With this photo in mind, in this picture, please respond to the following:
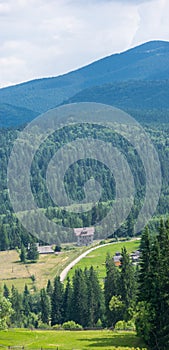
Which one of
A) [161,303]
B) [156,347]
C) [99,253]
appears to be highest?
[99,253]

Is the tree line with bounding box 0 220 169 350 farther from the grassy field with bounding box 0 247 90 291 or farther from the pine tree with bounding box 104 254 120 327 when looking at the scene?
the grassy field with bounding box 0 247 90 291

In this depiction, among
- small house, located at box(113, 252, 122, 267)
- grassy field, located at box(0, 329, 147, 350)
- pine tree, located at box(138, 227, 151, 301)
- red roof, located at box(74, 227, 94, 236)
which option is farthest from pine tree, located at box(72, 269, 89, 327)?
red roof, located at box(74, 227, 94, 236)

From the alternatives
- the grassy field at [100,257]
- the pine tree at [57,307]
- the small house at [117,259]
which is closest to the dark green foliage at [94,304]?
the pine tree at [57,307]

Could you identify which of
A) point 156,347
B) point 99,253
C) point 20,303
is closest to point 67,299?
point 20,303

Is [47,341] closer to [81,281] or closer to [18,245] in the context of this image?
[81,281]

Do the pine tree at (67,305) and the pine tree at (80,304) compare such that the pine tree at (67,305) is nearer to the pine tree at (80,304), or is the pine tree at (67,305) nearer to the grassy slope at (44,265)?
the pine tree at (80,304)

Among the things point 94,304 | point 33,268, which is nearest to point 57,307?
point 94,304
